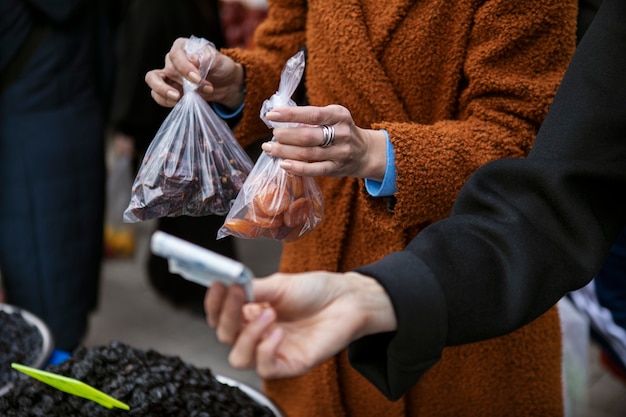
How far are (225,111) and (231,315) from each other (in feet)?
1.52

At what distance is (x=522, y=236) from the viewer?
28.3 inches

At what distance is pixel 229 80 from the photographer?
98 centimetres

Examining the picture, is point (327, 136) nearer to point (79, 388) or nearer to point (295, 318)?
point (295, 318)

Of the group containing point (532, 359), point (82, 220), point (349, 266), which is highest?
point (349, 266)

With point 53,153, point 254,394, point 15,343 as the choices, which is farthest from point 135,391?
point 53,153

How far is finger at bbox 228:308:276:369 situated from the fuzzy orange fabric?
34cm

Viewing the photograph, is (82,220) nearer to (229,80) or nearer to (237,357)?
(229,80)

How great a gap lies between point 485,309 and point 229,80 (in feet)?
1.65

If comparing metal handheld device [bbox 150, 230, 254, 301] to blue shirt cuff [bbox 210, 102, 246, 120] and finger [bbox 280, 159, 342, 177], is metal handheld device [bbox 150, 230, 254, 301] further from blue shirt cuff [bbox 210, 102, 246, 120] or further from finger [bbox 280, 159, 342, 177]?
blue shirt cuff [bbox 210, 102, 246, 120]

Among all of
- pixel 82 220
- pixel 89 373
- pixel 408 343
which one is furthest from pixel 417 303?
pixel 82 220

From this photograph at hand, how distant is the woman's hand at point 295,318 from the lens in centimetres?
61

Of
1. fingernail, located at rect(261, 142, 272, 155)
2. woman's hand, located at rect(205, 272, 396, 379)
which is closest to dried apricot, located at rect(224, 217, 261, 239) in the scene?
fingernail, located at rect(261, 142, 272, 155)

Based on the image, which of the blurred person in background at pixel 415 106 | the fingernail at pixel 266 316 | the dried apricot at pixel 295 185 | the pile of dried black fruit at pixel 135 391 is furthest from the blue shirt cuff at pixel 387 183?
the pile of dried black fruit at pixel 135 391

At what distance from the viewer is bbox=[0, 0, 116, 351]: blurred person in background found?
79.7 inches
